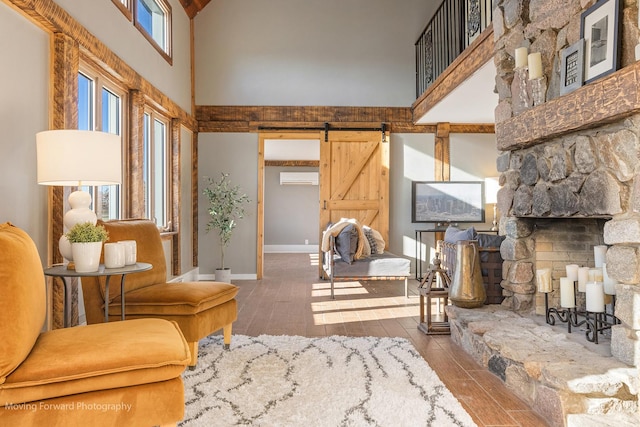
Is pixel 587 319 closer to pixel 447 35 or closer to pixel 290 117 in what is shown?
pixel 447 35

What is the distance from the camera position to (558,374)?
214cm

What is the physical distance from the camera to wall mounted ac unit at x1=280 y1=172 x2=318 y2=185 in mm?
11547

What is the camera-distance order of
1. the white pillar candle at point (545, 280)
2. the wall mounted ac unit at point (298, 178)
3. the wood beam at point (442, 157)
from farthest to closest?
1. the wall mounted ac unit at point (298, 178)
2. the wood beam at point (442, 157)
3. the white pillar candle at point (545, 280)

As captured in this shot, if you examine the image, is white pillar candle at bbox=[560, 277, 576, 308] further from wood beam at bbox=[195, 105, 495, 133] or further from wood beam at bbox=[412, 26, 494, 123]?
wood beam at bbox=[195, 105, 495, 133]

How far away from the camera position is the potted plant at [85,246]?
97.8 inches

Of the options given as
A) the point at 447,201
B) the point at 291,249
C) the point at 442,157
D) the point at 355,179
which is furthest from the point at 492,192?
the point at 291,249

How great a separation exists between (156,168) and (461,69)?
3.75 m

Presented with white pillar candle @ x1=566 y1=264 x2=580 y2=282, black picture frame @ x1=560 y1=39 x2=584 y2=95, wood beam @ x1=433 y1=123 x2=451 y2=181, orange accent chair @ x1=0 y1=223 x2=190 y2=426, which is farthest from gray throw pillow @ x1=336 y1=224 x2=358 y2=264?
orange accent chair @ x1=0 y1=223 x2=190 y2=426

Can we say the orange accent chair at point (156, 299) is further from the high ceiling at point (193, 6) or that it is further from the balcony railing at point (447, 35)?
the high ceiling at point (193, 6)

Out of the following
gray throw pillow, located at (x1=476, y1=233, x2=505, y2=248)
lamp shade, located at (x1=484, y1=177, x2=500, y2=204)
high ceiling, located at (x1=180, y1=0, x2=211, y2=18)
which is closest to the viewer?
gray throw pillow, located at (x1=476, y1=233, x2=505, y2=248)

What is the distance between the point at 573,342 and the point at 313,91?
523cm

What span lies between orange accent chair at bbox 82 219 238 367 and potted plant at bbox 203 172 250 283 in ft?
10.1

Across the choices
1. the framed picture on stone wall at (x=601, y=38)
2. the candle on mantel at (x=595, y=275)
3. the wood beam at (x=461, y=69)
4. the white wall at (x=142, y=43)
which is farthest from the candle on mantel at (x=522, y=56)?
the white wall at (x=142, y=43)

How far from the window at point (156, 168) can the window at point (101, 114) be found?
23.4 inches
